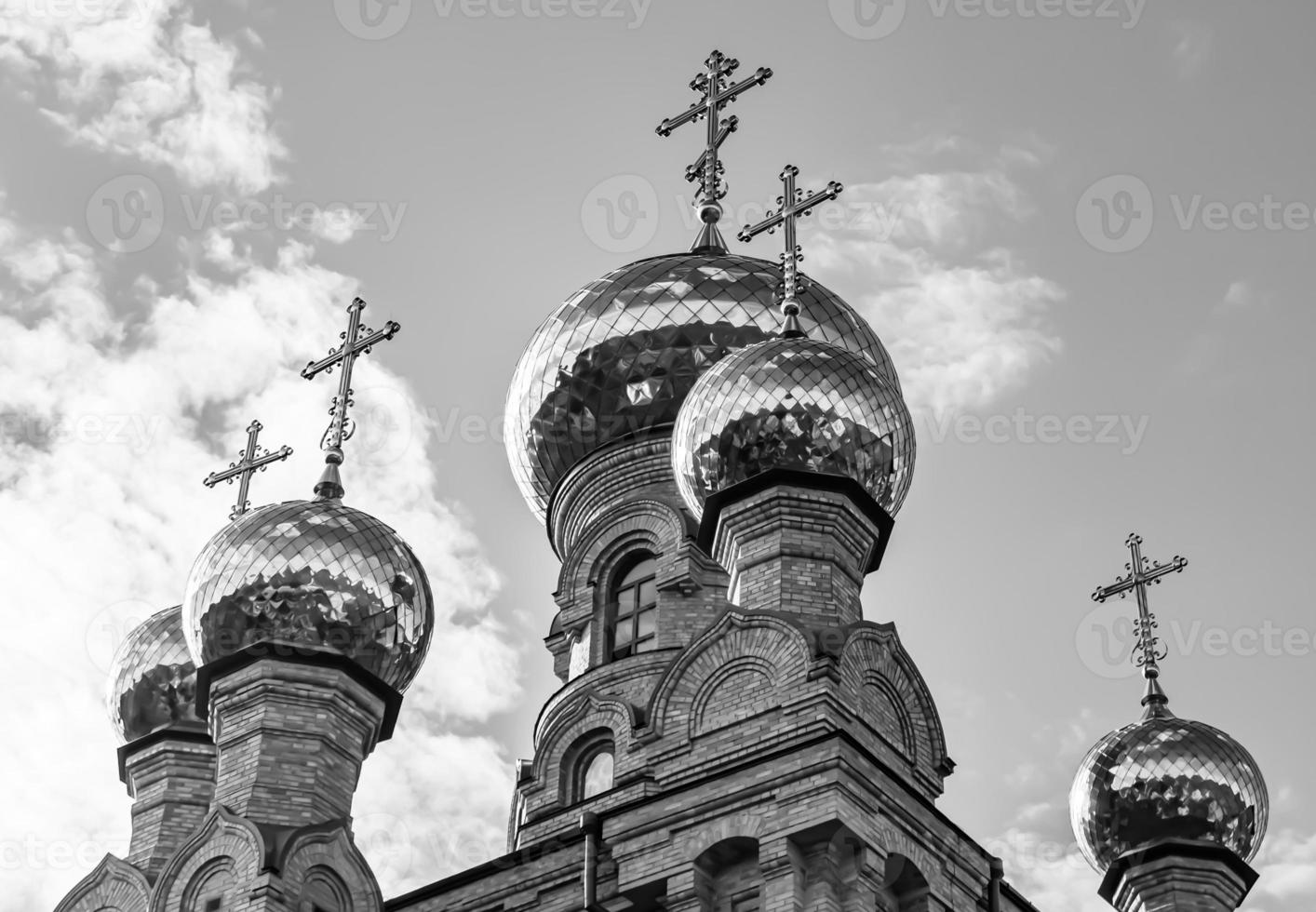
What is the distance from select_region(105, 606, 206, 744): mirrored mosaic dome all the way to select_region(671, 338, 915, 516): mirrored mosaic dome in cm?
428

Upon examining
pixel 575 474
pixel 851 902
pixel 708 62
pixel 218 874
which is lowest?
pixel 851 902

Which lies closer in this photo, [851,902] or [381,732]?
[851,902]

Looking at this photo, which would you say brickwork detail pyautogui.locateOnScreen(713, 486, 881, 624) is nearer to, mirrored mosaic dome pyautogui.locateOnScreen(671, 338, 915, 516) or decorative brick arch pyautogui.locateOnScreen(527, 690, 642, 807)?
mirrored mosaic dome pyautogui.locateOnScreen(671, 338, 915, 516)

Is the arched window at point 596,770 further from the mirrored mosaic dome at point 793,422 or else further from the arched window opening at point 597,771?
the mirrored mosaic dome at point 793,422

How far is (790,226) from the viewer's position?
16.4 metres

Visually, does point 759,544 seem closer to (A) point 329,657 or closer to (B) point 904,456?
(B) point 904,456

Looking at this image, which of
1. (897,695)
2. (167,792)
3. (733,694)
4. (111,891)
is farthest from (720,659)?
(167,792)

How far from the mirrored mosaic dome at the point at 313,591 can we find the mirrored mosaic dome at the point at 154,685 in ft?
5.40

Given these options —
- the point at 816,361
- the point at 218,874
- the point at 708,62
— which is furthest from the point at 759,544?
the point at 708,62

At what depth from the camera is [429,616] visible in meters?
16.3

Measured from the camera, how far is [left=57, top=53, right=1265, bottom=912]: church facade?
1339 centimetres

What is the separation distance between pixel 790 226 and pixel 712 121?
2526 millimetres

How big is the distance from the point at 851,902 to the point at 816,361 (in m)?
3.77

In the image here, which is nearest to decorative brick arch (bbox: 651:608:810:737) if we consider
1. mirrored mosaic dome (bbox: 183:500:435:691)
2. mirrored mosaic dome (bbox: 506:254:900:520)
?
mirrored mosaic dome (bbox: 183:500:435:691)
